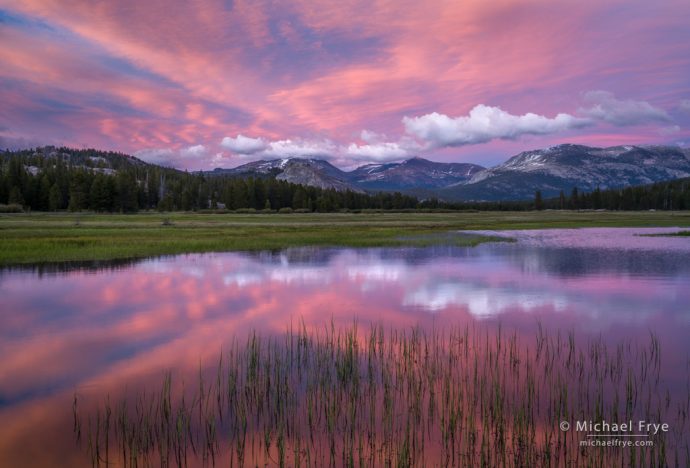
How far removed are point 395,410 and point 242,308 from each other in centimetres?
1518

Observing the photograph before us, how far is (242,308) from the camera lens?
25203mm

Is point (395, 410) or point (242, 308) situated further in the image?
point (242, 308)

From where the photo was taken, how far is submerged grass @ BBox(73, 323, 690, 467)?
31.8ft

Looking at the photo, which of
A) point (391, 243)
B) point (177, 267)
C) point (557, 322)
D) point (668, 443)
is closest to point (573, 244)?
point (391, 243)

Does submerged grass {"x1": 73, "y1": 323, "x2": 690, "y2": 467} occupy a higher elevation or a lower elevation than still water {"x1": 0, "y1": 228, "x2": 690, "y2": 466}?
higher

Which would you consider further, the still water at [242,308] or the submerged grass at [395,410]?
the still water at [242,308]

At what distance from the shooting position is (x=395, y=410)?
38.2 feet

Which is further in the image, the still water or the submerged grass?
the still water

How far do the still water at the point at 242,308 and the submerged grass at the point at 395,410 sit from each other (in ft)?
4.00

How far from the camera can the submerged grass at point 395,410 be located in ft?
31.8

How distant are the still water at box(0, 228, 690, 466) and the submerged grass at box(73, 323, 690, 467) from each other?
4.00 ft

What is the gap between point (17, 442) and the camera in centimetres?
1084

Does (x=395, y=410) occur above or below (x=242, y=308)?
above

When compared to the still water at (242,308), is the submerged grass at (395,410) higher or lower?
higher
